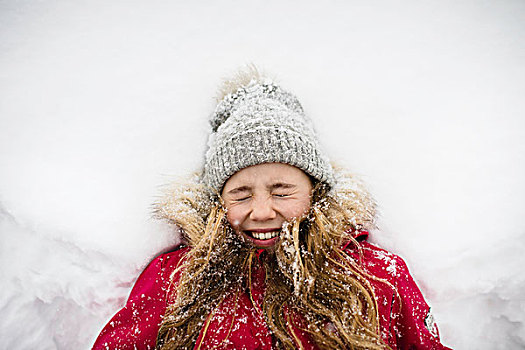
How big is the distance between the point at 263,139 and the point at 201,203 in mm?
411

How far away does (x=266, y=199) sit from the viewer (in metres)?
1.06

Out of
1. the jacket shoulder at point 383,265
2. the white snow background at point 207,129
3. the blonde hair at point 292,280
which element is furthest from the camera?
the white snow background at point 207,129

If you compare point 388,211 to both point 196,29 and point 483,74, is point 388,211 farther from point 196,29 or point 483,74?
point 196,29

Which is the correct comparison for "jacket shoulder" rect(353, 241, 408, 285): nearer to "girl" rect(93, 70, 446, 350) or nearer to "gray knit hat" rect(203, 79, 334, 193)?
"girl" rect(93, 70, 446, 350)

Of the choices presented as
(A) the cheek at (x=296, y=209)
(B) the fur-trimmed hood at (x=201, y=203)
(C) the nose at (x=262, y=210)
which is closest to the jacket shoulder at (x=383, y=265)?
(B) the fur-trimmed hood at (x=201, y=203)

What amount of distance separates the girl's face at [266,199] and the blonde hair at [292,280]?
49mm

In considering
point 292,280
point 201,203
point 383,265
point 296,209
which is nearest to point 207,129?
point 201,203

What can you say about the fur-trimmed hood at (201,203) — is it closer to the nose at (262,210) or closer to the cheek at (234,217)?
the cheek at (234,217)

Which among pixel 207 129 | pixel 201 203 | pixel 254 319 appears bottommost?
pixel 254 319

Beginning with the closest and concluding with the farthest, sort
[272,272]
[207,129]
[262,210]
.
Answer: [262,210], [272,272], [207,129]

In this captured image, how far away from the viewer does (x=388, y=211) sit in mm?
1412

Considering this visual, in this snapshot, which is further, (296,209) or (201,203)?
(201,203)

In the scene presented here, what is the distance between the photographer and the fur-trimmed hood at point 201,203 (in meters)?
1.25

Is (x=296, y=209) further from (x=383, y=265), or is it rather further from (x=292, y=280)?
(x=383, y=265)
